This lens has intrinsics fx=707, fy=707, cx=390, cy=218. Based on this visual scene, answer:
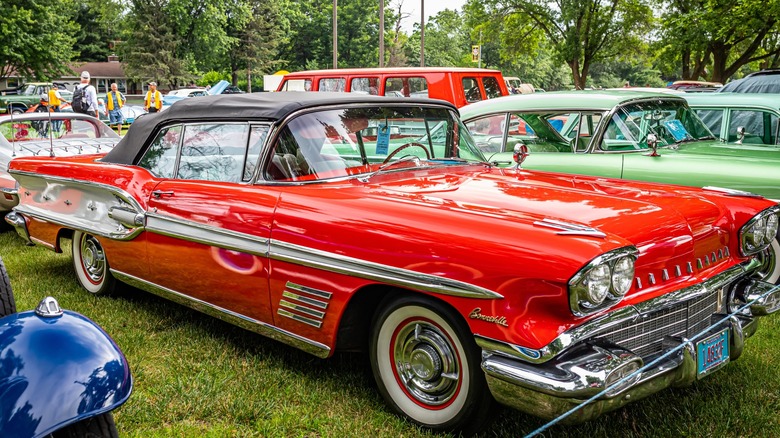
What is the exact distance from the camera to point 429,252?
2867 mm

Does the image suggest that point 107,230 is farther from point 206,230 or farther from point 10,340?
point 10,340

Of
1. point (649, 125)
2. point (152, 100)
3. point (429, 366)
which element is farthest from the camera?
point (152, 100)

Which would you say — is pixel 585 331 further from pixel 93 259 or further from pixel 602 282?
pixel 93 259

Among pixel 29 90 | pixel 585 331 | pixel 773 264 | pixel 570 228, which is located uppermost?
pixel 29 90

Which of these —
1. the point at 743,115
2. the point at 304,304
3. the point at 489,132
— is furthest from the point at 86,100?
the point at 304,304

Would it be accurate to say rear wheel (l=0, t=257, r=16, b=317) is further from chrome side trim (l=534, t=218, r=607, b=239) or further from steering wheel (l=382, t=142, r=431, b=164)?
chrome side trim (l=534, t=218, r=607, b=239)

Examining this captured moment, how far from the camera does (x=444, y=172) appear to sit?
405 cm

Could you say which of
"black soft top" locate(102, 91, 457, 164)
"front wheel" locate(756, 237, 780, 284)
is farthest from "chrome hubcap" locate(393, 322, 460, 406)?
"front wheel" locate(756, 237, 780, 284)

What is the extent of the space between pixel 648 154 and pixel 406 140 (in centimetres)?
276

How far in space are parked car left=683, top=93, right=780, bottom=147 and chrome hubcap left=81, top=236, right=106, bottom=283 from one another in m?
5.89

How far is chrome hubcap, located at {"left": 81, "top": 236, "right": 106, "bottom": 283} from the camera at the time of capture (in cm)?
509

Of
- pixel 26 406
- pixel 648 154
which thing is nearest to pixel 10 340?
pixel 26 406

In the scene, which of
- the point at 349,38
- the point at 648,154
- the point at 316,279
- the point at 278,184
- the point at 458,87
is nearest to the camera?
the point at 316,279

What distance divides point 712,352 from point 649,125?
371 cm
